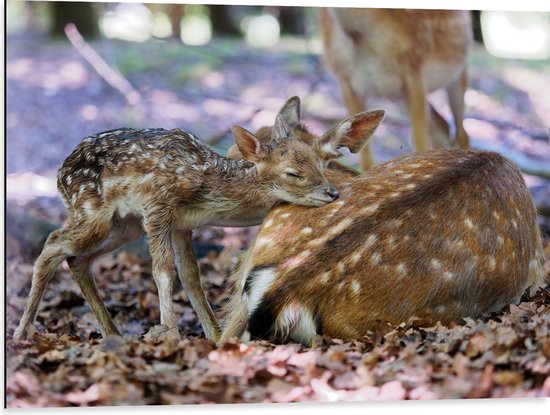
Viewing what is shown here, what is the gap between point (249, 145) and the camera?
5664mm

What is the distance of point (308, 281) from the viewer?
5254mm

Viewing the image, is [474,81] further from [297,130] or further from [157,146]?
[157,146]

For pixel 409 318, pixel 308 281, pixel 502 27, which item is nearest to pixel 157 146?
pixel 308 281

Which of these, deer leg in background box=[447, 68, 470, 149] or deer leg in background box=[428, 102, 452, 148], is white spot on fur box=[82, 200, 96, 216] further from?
deer leg in background box=[428, 102, 452, 148]

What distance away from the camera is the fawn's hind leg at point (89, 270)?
19.1 ft

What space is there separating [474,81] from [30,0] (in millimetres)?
3040

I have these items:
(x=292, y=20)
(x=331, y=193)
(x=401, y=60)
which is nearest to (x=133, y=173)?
(x=331, y=193)

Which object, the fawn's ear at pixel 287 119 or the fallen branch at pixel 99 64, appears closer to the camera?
the fawn's ear at pixel 287 119

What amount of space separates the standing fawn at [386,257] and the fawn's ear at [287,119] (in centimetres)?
37

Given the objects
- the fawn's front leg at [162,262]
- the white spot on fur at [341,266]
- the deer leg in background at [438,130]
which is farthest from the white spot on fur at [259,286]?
the deer leg in background at [438,130]

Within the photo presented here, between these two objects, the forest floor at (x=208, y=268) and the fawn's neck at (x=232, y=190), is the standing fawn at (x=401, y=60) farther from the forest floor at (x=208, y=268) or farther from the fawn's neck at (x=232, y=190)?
the fawn's neck at (x=232, y=190)

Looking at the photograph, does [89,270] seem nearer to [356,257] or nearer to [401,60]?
[356,257]

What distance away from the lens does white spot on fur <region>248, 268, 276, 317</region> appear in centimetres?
529

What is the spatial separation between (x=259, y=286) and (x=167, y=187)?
0.73m
